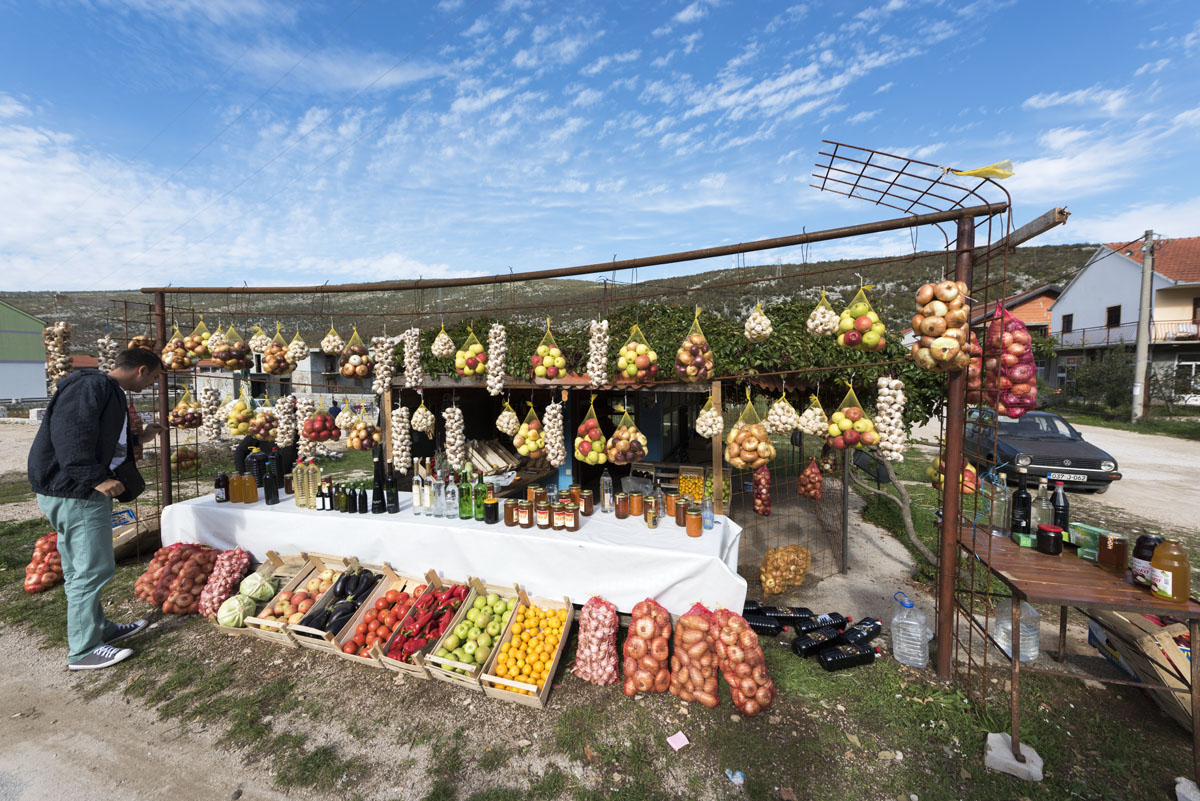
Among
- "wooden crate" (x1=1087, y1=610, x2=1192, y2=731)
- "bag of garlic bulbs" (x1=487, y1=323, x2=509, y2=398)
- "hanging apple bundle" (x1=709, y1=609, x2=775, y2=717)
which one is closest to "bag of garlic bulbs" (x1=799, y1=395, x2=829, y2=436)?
"hanging apple bundle" (x1=709, y1=609, x2=775, y2=717)

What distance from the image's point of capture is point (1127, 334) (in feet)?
81.8

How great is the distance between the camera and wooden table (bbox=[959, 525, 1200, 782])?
2684 mm

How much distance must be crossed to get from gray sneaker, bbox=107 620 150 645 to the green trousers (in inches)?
12.2

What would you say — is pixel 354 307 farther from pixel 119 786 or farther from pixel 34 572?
pixel 119 786

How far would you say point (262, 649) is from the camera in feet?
14.5

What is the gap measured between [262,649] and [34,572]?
12.3 feet

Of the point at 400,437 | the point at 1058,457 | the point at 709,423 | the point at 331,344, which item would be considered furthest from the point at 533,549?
the point at 1058,457

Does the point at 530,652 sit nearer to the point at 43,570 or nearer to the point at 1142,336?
the point at 43,570

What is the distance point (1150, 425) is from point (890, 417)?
81.6 feet

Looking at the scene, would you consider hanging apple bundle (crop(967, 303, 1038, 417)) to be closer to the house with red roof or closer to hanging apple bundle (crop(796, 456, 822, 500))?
hanging apple bundle (crop(796, 456, 822, 500))

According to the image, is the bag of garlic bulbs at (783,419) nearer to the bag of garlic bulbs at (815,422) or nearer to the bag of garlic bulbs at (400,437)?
the bag of garlic bulbs at (815,422)

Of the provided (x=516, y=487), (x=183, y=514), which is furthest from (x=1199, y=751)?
(x=183, y=514)

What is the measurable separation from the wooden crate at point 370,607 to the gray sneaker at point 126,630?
230 cm

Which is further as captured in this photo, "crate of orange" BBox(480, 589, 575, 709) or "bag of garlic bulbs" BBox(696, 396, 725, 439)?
"bag of garlic bulbs" BBox(696, 396, 725, 439)
